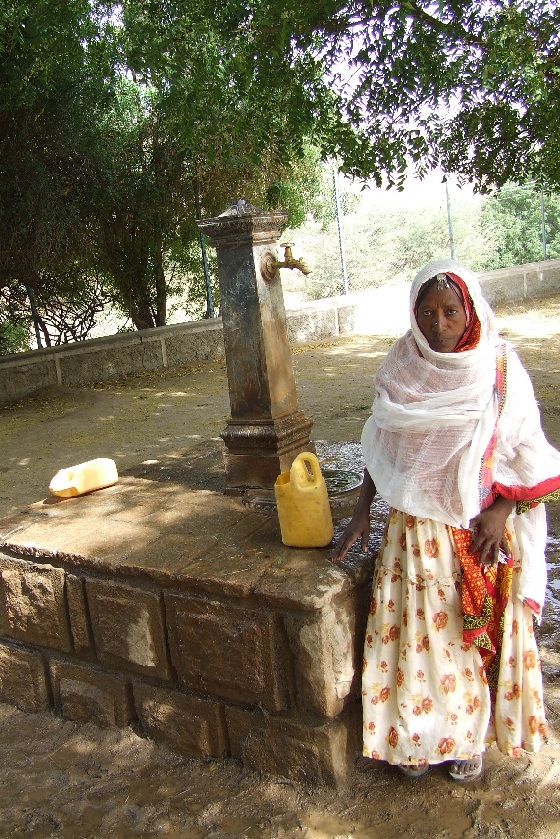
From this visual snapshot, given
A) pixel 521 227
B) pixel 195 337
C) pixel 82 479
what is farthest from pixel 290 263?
pixel 521 227

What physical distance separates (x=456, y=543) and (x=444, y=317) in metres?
0.63

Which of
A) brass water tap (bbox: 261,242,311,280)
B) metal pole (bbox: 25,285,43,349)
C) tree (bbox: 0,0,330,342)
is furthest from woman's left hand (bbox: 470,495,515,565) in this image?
metal pole (bbox: 25,285,43,349)

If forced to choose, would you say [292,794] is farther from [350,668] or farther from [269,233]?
[269,233]

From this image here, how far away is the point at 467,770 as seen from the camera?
2246 millimetres

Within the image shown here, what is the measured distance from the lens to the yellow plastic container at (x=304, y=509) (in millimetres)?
2447

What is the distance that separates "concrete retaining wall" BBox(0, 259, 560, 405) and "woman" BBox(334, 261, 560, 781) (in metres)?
7.76

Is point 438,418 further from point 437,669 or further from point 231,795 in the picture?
point 231,795

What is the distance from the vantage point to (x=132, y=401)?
8461 millimetres

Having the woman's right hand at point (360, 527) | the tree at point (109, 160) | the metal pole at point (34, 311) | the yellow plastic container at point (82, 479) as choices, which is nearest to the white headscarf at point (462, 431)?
the woman's right hand at point (360, 527)

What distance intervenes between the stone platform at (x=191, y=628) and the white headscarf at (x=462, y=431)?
0.38 metres

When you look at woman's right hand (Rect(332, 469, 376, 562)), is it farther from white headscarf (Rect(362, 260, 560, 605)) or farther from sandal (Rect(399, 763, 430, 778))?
sandal (Rect(399, 763, 430, 778))

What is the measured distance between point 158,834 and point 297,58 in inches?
177

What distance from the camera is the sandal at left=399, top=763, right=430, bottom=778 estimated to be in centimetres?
228

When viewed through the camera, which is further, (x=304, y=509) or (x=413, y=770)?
(x=304, y=509)
